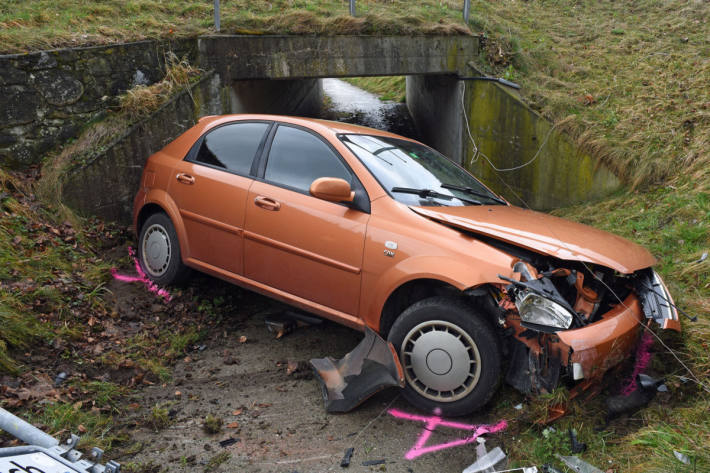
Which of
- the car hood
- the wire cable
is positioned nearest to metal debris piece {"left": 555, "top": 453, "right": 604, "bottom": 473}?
the car hood

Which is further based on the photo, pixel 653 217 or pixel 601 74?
pixel 601 74

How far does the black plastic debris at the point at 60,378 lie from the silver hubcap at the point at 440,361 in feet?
8.12

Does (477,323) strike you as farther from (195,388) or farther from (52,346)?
(52,346)

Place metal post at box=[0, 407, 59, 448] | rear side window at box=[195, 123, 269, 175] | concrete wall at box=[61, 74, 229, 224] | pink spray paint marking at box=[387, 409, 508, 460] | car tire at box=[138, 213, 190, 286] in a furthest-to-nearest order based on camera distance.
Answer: concrete wall at box=[61, 74, 229, 224] → car tire at box=[138, 213, 190, 286] → rear side window at box=[195, 123, 269, 175] → pink spray paint marking at box=[387, 409, 508, 460] → metal post at box=[0, 407, 59, 448]

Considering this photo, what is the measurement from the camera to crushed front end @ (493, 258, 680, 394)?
335 cm

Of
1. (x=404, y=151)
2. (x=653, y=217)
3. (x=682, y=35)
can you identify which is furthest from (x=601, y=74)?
(x=404, y=151)

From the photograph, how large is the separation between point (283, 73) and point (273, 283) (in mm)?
4976

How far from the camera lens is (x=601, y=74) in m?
9.59

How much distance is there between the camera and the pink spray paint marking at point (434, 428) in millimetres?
3547

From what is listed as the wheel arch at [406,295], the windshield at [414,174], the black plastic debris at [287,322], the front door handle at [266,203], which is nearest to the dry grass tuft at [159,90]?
the front door handle at [266,203]

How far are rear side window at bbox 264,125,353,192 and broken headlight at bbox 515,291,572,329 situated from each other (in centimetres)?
165

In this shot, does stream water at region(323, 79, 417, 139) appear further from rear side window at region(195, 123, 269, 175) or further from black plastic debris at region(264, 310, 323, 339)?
black plastic debris at region(264, 310, 323, 339)

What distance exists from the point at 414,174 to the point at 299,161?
0.99 meters

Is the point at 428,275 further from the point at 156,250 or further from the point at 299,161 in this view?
the point at 156,250
